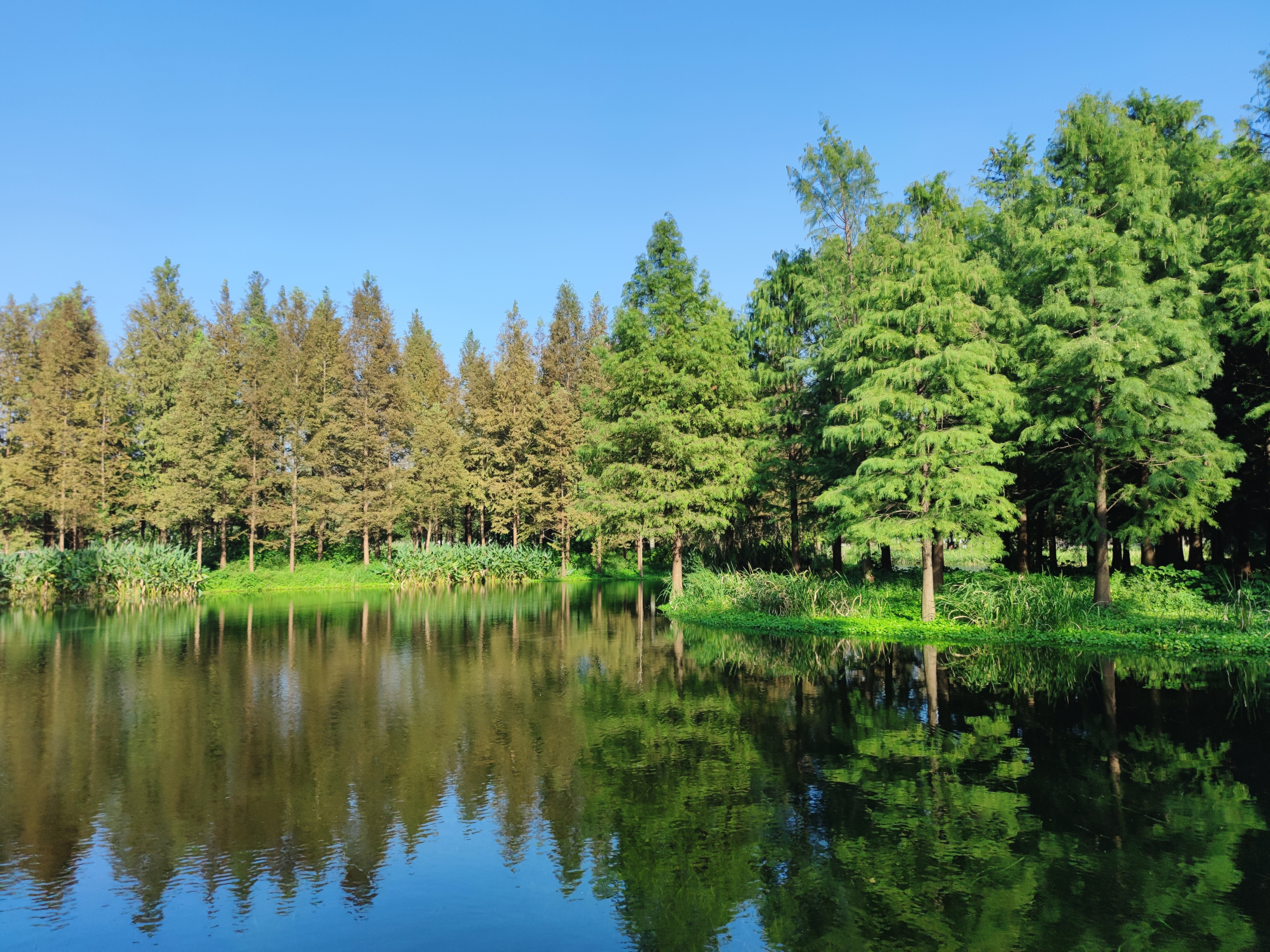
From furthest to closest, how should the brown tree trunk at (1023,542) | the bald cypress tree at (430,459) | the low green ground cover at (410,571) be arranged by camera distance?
the bald cypress tree at (430,459), the low green ground cover at (410,571), the brown tree trunk at (1023,542)

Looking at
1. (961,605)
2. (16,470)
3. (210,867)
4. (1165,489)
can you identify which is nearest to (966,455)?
(961,605)

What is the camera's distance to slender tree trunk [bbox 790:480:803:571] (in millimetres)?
29984

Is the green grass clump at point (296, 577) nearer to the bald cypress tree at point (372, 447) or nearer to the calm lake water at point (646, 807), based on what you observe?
the bald cypress tree at point (372, 447)

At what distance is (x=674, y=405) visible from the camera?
30.8 meters

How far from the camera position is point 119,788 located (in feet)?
33.0

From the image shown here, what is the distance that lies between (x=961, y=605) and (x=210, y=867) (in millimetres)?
20375

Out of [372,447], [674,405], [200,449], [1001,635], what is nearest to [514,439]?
[372,447]

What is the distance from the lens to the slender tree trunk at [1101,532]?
21625mm

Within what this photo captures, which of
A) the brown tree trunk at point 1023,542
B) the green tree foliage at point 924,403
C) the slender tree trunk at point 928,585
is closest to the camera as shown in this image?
the green tree foliage at point 924,403

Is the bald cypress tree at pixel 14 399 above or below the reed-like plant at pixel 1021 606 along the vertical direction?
above

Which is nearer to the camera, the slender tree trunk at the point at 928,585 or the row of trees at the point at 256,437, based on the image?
the slender tree trunk at the point at 928,585

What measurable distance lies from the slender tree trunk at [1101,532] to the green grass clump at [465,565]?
1377 inches

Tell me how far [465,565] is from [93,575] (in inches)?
768

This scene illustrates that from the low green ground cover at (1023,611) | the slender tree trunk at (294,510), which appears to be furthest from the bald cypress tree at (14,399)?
the low green ground cover at (1023,611)
